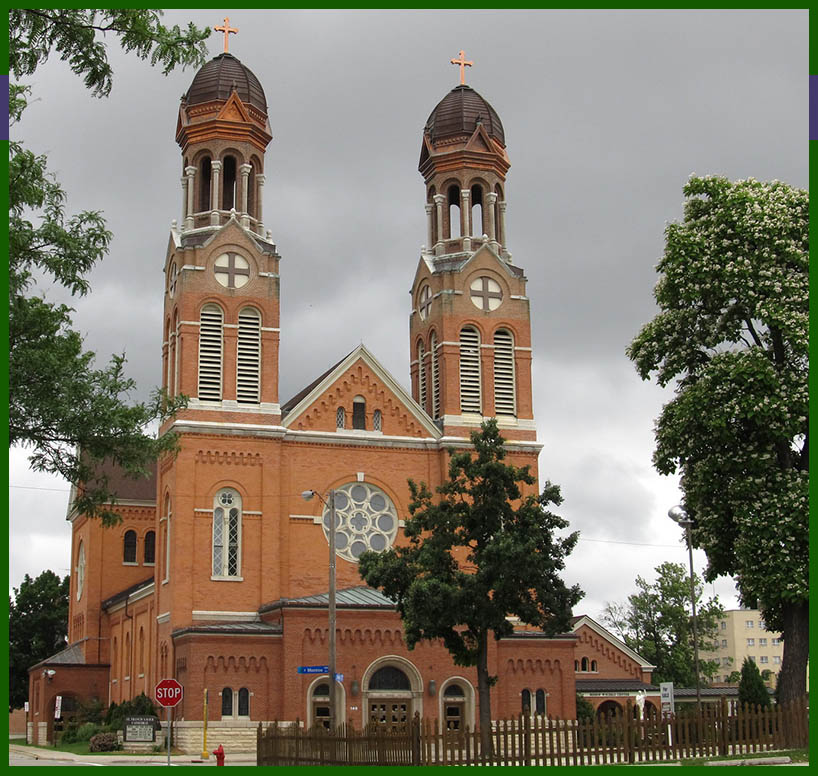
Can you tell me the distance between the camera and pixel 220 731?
43281mm

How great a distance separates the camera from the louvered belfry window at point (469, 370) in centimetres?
5244

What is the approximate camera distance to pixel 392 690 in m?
45.8

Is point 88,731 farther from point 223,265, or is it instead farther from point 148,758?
point 223,265

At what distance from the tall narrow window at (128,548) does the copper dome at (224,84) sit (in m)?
24.7

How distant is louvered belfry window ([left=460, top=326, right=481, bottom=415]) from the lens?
52.4 m

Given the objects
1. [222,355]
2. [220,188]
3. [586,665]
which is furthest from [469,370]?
[586,665]

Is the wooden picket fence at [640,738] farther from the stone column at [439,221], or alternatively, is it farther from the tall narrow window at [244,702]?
the stone column at [439,221]

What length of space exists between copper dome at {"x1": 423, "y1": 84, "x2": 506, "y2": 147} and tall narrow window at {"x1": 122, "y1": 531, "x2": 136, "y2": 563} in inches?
1072

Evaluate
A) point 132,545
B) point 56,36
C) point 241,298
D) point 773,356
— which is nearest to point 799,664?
point 773,356

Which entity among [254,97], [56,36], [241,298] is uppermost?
[254,97]

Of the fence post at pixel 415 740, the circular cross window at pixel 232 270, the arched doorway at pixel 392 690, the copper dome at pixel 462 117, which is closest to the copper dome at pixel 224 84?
the circular cross window at pixel 232 270

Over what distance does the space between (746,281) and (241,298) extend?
83.6 ft

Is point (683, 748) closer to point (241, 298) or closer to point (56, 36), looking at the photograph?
point (56, 36)

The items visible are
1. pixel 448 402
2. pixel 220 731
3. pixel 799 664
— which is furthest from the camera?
pixel 448 402
